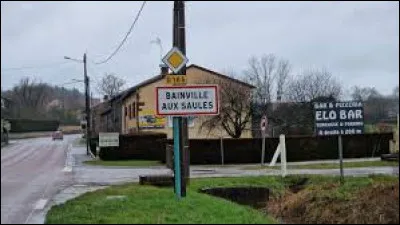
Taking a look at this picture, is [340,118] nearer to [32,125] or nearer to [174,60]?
[174,60]

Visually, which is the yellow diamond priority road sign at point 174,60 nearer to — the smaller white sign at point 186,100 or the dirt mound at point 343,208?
the smaller white sign at point 186,100

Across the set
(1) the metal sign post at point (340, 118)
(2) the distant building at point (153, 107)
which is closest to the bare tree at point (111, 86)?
(2) the distant building at point (153, 107)

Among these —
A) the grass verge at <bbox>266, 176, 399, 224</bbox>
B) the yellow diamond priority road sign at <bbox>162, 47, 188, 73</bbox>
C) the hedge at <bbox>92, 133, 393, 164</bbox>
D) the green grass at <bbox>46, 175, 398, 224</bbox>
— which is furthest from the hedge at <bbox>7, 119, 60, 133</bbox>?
the hedge at <bbox>92, 133, 393, 164</bbox>

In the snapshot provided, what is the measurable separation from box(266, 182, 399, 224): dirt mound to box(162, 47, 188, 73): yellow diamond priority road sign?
367cm

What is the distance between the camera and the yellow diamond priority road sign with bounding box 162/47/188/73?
49.4 feet

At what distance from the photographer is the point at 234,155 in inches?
1748

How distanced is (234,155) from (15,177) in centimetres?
3533

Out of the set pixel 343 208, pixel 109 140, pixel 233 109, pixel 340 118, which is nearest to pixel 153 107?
pixel 233 109

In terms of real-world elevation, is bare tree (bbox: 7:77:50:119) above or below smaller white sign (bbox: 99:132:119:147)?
above

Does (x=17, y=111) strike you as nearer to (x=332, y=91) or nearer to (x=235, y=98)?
(x=235, y=98)

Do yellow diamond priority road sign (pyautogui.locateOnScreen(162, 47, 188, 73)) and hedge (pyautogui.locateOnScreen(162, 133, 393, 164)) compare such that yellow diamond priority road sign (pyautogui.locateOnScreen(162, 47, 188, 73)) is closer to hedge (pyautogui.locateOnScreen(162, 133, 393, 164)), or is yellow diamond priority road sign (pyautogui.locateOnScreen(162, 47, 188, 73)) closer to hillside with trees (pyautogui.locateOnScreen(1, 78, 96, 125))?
hillside with trees (pyautogui.locateOnScreen(1, 78, 96, 125))

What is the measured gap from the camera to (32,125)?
30.3ft

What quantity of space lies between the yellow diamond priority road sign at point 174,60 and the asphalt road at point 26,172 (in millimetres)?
3486

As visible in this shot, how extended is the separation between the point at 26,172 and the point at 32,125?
68 cm
